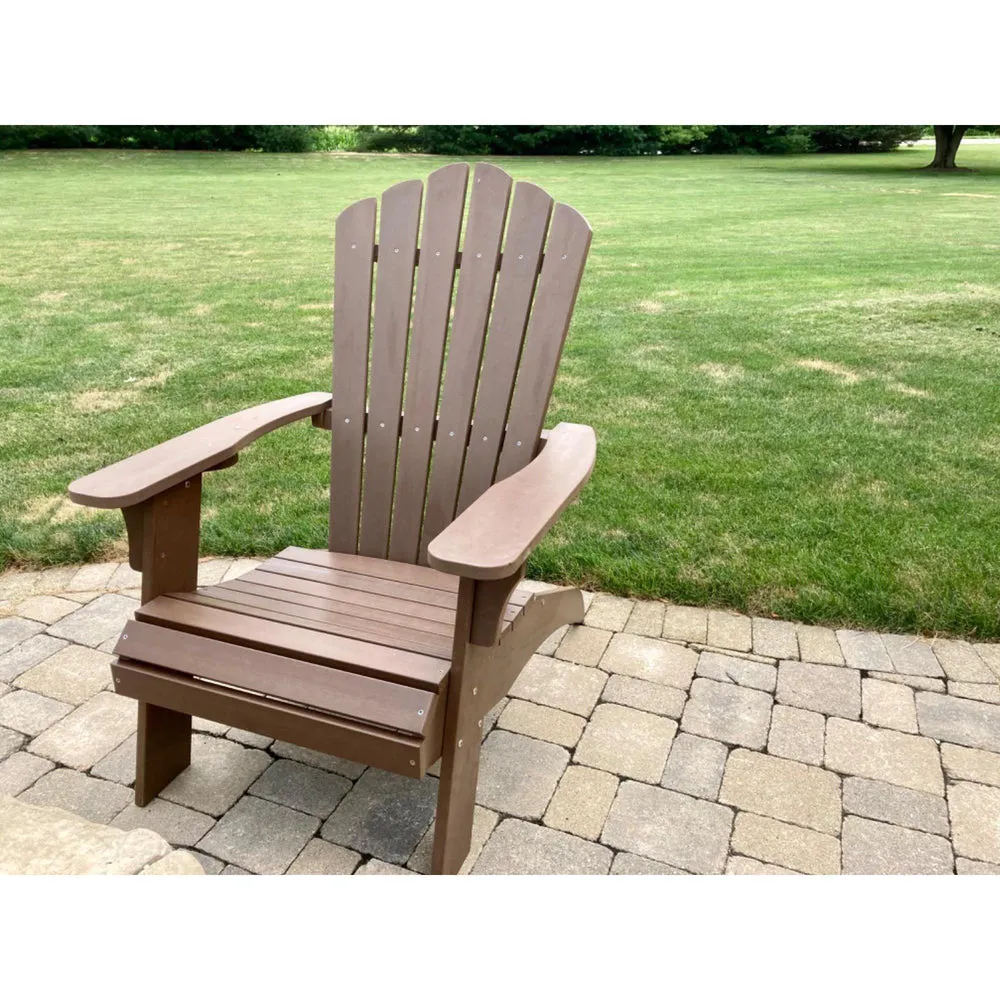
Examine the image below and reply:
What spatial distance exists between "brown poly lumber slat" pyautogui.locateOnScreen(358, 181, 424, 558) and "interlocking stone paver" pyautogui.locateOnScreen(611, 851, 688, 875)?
1054 millimetres

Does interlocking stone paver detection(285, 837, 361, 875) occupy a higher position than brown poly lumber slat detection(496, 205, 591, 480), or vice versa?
brown poly lumber slat detection(496, 205, 591, 480)

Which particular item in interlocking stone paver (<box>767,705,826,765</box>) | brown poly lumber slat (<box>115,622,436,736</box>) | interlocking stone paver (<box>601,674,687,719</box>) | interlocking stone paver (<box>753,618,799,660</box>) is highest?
brown poly lumber slat (<box>115,622,436,736</box>)

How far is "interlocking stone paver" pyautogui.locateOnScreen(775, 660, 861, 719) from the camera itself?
243cm

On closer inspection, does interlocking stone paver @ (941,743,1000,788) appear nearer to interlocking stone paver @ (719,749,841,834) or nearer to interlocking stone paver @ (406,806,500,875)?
interlocking stone paver @ (719,749,841,834)

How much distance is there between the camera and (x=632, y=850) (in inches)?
76.7

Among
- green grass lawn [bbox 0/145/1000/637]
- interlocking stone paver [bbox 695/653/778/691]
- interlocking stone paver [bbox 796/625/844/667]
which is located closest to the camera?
interlocking stone paver [bbox 695/653/778/691]

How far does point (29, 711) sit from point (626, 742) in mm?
1546

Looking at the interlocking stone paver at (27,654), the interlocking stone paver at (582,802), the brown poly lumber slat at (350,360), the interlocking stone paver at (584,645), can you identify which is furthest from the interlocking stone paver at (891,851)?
the interlocking stone paver at (27,654)

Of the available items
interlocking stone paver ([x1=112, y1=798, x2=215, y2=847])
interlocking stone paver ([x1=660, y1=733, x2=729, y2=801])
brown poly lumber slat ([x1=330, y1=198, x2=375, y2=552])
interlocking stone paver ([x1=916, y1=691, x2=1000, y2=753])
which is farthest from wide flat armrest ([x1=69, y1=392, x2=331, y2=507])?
interlocking stone paver ([x1=660, y1=733, x2=729, y2=801])

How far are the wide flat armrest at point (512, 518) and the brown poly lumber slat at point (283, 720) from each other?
337 millimetres

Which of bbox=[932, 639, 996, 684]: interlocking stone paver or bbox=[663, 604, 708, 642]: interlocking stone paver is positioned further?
bbox=[663, 604, 708, 642]: interlocking stone paver

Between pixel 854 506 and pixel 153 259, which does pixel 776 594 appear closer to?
pixel 854 506

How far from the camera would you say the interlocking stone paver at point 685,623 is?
2766 millimetres

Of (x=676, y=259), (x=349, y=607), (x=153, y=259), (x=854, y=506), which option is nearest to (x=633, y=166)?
(x=676, y=259)
